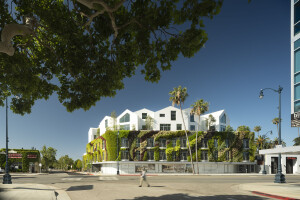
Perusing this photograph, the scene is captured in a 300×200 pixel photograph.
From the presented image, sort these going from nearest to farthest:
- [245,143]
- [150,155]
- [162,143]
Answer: [150,155]
[162,143]
[245,143]

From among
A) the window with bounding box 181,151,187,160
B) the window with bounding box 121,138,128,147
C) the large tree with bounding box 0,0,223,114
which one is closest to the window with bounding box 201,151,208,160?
the window with bounding box 181,151,187,160

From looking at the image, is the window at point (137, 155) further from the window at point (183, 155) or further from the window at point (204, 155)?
the window at point (204, 155)

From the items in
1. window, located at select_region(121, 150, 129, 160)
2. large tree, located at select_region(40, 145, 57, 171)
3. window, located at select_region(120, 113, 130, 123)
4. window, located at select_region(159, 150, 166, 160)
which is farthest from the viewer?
large tree, located at select_region(40, 145, 57, 171)

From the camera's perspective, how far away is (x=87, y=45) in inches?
396

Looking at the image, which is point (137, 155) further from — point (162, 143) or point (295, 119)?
point (295, 119)

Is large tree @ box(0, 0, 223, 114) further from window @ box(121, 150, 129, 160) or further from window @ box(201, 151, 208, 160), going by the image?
window @ box(201, 151, 208, 160)

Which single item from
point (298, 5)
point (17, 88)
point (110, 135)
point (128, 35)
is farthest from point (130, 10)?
point (110, 135)

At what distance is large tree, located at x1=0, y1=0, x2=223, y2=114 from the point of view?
7.61m

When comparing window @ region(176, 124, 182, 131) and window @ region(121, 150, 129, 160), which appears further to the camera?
window @ region(176, 124, 182, 131)

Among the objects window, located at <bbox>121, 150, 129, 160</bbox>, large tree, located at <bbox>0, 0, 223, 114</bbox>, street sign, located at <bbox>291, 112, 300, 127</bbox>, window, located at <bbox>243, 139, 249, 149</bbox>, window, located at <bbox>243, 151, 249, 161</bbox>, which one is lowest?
window, located at <bbox>243, 151, 249, 161</bbox>

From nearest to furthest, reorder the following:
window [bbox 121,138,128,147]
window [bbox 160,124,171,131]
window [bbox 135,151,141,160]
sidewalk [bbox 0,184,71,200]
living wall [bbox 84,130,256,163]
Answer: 1. sidewalk [bbox 0,184,71,200]
2. window [bbox 135,151,141,160]
3. living wall [bbox 84,130,256,163]
4. window [bbox 121,138,128,147]
5. window [bbox 160,124,171,131]

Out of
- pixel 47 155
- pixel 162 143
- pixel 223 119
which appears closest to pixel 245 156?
pixel 223 119

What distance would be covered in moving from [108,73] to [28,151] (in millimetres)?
60686

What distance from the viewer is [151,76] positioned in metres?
9.70
